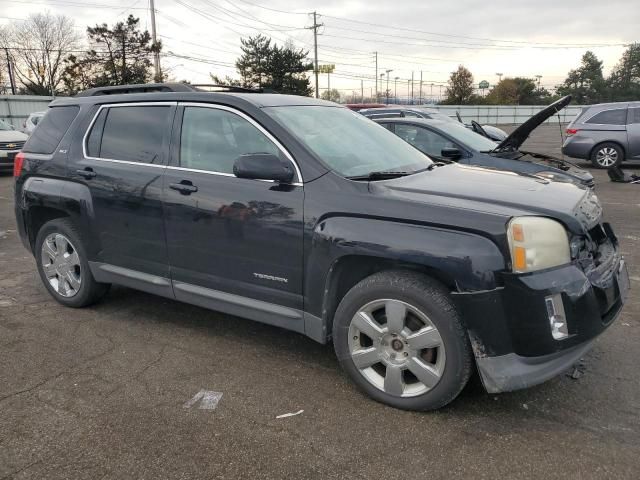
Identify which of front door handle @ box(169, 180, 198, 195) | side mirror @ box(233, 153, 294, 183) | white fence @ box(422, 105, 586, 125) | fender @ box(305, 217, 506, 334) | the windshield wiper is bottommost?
fender @ box(305, 217, 506, 334)

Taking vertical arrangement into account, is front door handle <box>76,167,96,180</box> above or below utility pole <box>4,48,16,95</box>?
below

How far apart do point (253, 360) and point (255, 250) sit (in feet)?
2.64

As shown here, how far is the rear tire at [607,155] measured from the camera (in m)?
13.9

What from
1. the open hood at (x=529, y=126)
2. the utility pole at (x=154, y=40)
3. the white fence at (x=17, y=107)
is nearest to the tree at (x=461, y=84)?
the utility pole at (x=154, y=40)

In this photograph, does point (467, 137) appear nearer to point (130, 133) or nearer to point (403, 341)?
point (130, 133)

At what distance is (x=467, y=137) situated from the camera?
823 centimetres

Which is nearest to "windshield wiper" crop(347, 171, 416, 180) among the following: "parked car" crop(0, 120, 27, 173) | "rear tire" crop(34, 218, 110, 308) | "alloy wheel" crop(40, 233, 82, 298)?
"rear tire" crop(34, 218, 110, 308)

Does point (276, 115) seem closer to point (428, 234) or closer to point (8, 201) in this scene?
point (428, 234)

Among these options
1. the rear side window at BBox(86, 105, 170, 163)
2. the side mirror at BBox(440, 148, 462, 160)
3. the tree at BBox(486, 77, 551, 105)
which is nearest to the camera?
the rear side window at BBox(86, 105, 170, 163)

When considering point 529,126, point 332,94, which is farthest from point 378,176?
point 332,94

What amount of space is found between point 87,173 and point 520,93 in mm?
81377

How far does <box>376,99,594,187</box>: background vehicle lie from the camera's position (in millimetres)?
7156

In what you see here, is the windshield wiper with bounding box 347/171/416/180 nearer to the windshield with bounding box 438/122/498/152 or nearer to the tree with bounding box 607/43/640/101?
the windshield with bounding box 438/122/498/152

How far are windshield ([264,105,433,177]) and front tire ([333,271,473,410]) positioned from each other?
803mm
